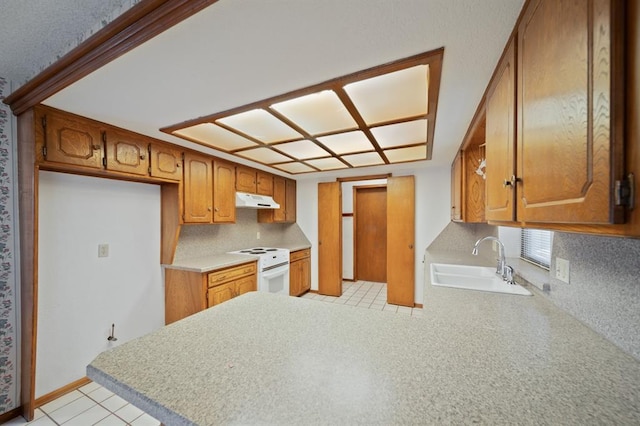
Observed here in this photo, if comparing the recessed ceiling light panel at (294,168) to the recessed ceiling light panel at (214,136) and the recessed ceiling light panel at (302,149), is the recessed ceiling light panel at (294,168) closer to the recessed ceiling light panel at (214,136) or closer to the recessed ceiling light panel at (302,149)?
the recessed ceiling light panel at (302,149)

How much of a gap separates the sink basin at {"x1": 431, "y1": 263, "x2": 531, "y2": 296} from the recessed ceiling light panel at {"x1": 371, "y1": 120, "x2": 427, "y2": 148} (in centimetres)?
121

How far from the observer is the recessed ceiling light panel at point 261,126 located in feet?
5.76

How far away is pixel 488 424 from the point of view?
51cm

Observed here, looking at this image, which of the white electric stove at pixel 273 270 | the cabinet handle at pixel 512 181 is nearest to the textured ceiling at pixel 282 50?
the cabinet handle at pixel 512 181

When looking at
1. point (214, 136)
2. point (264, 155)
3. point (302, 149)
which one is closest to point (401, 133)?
point (302, 149)

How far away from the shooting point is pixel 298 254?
13.3 feet

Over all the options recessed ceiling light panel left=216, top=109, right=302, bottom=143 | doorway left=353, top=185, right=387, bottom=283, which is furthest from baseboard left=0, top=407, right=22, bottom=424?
doorway left=353, top=185, right=387, bottom=283

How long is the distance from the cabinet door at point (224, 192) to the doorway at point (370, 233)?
269 centimetres

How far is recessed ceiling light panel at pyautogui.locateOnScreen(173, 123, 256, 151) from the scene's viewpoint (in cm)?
202

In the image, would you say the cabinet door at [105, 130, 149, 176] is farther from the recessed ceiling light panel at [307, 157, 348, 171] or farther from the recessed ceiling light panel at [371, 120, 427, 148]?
the recessed ceiling light panel at [371, 120, 427, 148]

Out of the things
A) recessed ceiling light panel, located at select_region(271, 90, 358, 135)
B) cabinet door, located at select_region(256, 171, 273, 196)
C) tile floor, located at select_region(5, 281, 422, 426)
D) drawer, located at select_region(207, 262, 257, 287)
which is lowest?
tile floor, located at select_region(5, 281, 422, 426)

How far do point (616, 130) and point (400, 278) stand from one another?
11.4 feet

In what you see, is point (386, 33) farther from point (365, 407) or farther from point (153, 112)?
point (153, 112)

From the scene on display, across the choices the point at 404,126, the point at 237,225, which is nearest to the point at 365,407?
the point at 404,126
